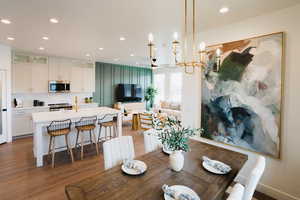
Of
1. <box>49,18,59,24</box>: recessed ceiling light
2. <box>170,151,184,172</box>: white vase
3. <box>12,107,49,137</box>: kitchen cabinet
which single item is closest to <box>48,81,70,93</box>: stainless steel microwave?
<box>12,107,49,137</box>: kitchen cabinet

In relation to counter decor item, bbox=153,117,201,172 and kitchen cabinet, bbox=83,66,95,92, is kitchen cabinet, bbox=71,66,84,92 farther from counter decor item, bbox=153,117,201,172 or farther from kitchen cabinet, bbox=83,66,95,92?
counter decor item, bbox=153,117,201,172

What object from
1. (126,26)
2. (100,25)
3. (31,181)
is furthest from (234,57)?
(31,181)

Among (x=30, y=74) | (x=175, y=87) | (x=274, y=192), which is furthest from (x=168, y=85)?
(x=274, y=192)

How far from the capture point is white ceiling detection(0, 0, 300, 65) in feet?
6.91

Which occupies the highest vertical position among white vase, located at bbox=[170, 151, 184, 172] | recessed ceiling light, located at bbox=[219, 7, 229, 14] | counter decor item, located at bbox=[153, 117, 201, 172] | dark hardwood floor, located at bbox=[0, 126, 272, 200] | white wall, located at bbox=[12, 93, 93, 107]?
recessed ceiling light, located at bbox=[219, 7, 229, 14]

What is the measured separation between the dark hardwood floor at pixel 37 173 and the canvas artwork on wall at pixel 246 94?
3.02ft

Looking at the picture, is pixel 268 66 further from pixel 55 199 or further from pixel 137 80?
pixel 137 80

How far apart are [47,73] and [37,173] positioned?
3.97m

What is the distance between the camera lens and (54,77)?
18.7ft

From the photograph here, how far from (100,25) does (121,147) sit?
2.35 meters

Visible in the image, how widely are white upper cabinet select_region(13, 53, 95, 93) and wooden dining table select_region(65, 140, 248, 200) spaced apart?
5363 millimetres

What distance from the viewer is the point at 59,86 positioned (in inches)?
226

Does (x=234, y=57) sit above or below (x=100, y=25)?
below

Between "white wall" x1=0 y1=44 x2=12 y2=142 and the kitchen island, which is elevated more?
"white wall" x1=0 y1=44 x2=12 y2=142
